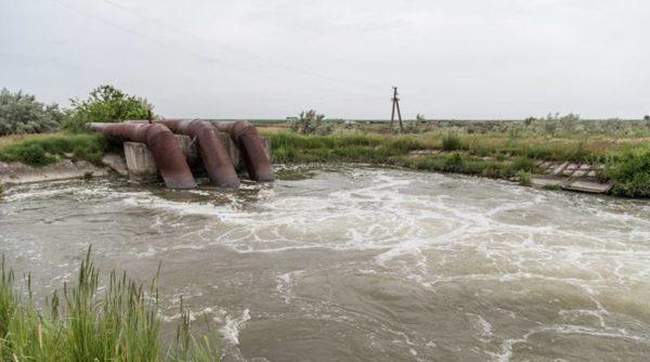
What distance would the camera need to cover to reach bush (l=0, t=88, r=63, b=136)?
16.6 metres

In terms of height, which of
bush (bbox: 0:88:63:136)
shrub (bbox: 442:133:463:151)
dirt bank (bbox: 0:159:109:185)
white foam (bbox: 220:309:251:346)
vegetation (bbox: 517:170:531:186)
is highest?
bush (bbox: 0:88:63:136)

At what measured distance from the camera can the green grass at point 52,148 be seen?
11766 millimetres

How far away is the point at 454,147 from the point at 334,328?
14.2 m

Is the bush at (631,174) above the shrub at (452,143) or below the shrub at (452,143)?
below

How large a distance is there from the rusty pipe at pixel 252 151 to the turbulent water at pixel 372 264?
215 cm

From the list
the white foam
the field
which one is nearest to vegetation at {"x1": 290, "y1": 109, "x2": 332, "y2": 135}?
the field

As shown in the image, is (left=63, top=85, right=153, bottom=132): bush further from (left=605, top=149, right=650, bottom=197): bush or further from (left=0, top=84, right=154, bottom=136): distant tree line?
(left=605, top=149, right=650, bottom=197): bush

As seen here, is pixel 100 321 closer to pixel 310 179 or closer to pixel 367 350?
pixel 367 350

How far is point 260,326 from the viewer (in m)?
4.21

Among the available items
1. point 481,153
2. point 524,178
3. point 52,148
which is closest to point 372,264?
point 524,178

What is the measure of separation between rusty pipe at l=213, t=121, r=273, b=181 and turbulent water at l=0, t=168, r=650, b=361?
2145 millimetres

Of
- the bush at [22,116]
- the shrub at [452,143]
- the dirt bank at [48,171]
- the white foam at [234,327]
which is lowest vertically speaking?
the white foam at [234,327]

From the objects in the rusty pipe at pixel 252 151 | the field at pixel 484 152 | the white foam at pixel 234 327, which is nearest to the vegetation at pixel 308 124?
the field at pixel 484 152

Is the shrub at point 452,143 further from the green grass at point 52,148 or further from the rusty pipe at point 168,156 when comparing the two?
the green grass at point 52,148
